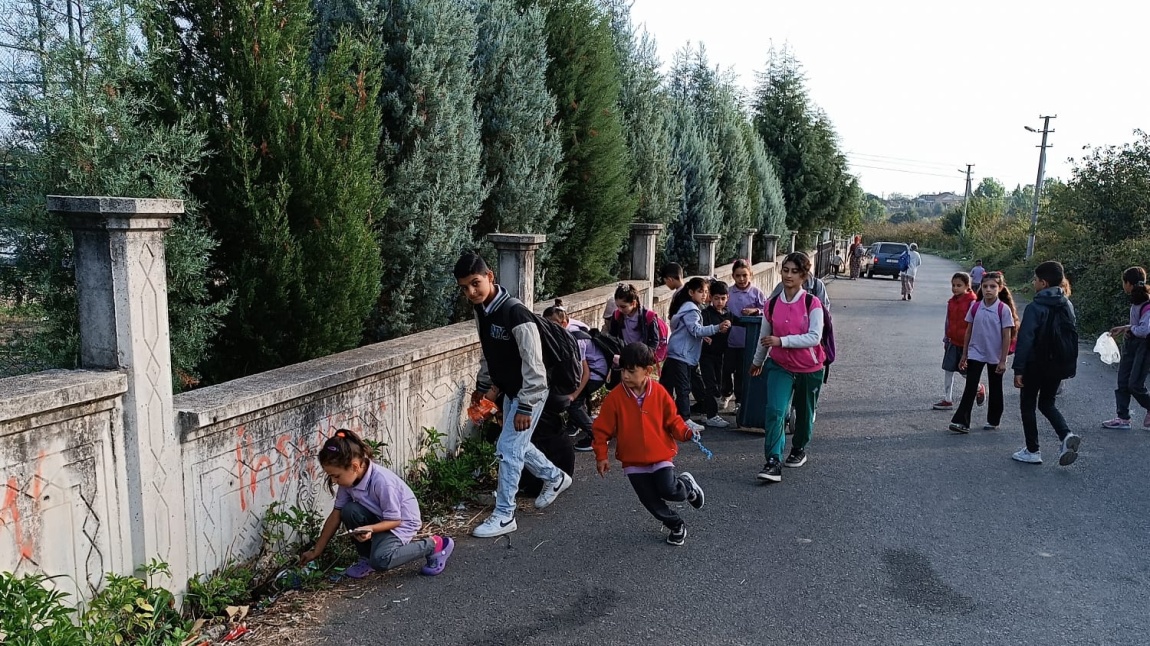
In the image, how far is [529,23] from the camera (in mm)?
8984

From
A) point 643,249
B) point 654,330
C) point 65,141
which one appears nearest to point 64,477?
point 65,141

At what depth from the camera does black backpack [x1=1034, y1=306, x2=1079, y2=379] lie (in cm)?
675

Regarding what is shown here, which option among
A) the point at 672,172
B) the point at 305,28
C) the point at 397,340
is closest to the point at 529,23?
the point at 305,28

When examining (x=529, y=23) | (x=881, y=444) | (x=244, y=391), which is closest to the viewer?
(x=244, y=391)

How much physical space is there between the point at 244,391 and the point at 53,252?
134 cm

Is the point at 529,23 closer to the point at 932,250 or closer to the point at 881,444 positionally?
the point at 881,444

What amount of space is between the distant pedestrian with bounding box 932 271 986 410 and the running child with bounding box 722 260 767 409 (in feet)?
7.36

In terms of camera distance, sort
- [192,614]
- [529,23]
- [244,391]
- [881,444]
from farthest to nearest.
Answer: [529,23] < [881,444] < [244,391] < [192,614]

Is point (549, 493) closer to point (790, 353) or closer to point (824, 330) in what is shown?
point (790, 353)

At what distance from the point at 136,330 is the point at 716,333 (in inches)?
217

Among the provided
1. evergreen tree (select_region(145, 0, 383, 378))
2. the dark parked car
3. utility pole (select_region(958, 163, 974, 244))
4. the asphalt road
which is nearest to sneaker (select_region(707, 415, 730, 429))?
the asphalt road

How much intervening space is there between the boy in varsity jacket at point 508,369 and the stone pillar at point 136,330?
70.8 inches

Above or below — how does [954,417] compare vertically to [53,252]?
below

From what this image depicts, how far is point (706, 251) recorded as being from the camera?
45.0ft
